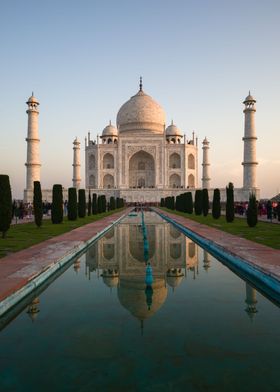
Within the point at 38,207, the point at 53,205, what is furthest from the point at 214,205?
the point at 38,207

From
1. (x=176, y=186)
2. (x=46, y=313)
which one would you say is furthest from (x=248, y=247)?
(x=176, y=186)

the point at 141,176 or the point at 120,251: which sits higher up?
the point at 141,176

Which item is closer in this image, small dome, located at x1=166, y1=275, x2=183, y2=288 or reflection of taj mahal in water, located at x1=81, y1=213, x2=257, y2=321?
reflection of taj mahal in water, located at x1=81, y1=213, x2=257, y2=321

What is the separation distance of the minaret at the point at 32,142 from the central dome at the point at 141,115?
41.9 ft

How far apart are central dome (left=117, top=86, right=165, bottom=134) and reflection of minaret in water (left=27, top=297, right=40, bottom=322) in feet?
130

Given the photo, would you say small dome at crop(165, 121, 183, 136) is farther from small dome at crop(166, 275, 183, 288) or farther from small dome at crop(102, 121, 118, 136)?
small dome at crop(166, 275, 183, 288)

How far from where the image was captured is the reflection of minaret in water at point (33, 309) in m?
3.50

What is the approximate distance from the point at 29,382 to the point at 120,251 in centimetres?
A: 511

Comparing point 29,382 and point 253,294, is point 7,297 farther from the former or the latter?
point 253,294

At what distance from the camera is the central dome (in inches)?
1693

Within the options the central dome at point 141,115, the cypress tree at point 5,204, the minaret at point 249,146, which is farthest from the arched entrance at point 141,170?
the cypress tree at point 5,204

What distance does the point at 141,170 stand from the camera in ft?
141

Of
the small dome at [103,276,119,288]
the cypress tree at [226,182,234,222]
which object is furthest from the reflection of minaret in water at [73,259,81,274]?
the cypress tree at [226,182,234,222]

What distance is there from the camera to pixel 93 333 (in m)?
3.06
